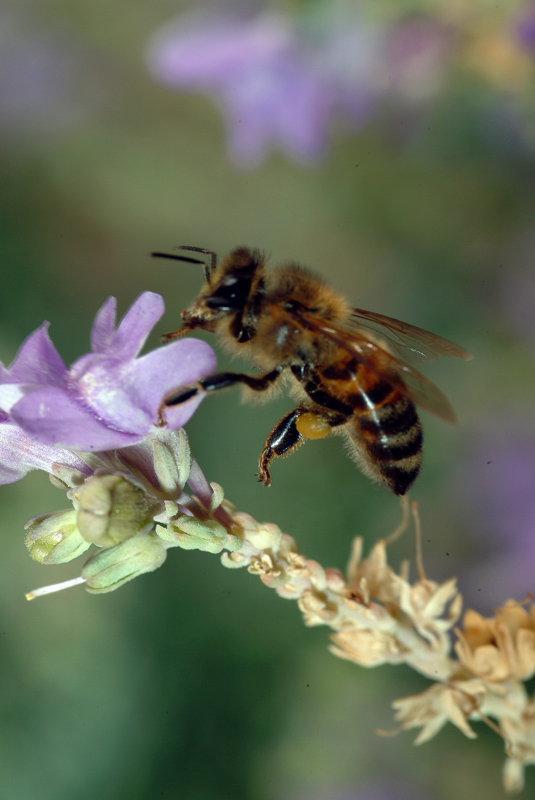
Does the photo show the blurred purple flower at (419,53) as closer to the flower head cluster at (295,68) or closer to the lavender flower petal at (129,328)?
the flower head cluster at (295,68)

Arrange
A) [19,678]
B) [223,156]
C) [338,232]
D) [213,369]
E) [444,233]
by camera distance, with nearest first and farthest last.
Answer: [213,369] < [19,678] < [444,233] < [338,232] < [223,156]

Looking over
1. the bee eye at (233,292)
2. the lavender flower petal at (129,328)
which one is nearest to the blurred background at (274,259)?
the bee eye at (233,292)

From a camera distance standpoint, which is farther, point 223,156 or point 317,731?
point 223,156

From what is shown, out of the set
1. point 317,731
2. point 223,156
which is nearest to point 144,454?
point 317,731

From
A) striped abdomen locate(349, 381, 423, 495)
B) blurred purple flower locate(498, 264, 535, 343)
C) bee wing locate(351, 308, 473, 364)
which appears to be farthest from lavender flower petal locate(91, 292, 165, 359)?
blurred purple flower locate(498, 264, 535, 343)

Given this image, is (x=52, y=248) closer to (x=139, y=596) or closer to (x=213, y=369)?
(x=139, y=596)

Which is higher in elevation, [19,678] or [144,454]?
[144,454]
